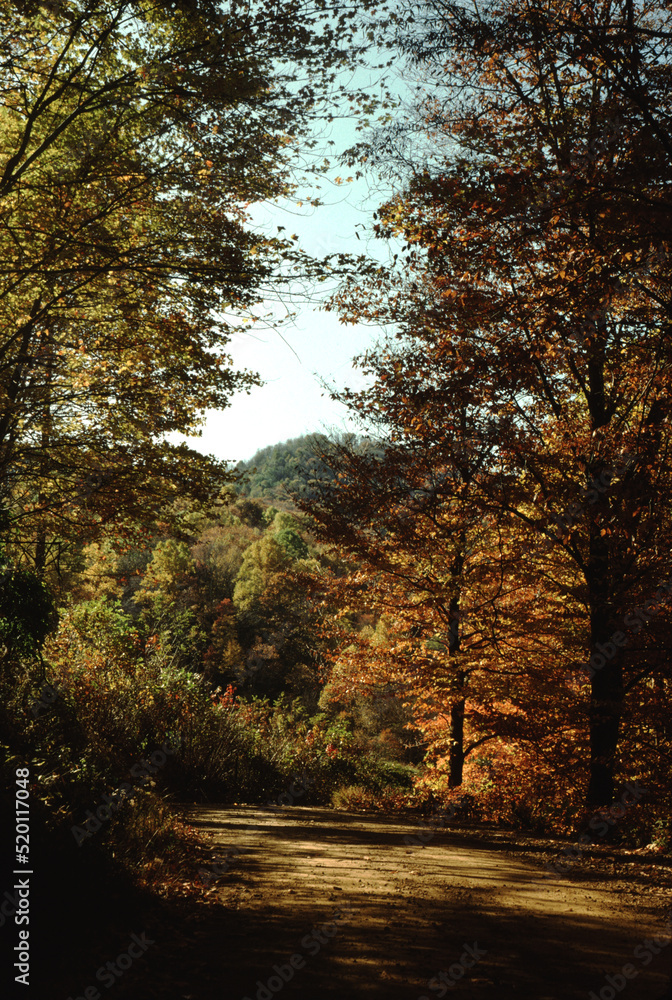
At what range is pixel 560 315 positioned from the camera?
625cm

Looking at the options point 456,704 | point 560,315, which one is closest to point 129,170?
point 560,315

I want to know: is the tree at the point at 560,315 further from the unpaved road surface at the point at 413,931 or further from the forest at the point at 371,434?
the unpaved road surface at the point at 413,931

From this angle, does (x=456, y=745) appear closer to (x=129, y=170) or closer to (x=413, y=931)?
(x=413, y=931)

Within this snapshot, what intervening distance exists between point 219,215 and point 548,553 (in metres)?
6.61

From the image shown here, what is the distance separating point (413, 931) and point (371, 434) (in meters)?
8.79

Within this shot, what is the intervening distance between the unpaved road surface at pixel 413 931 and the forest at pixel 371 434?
11.5 inches

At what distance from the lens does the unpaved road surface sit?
11.4 feet

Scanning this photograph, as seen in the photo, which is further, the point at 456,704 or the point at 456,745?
the point at 456,745

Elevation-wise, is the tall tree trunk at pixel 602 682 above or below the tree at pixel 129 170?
below

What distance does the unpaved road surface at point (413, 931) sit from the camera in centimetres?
347

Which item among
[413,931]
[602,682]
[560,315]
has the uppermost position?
[560,315]

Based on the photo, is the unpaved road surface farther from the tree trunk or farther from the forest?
the tree trunk

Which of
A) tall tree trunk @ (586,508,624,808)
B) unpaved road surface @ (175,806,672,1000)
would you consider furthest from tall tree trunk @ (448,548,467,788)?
unpaved road surface @ (175,806,672,1000)

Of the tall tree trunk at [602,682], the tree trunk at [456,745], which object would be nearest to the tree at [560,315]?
the tall tree trunk at [602,682]
